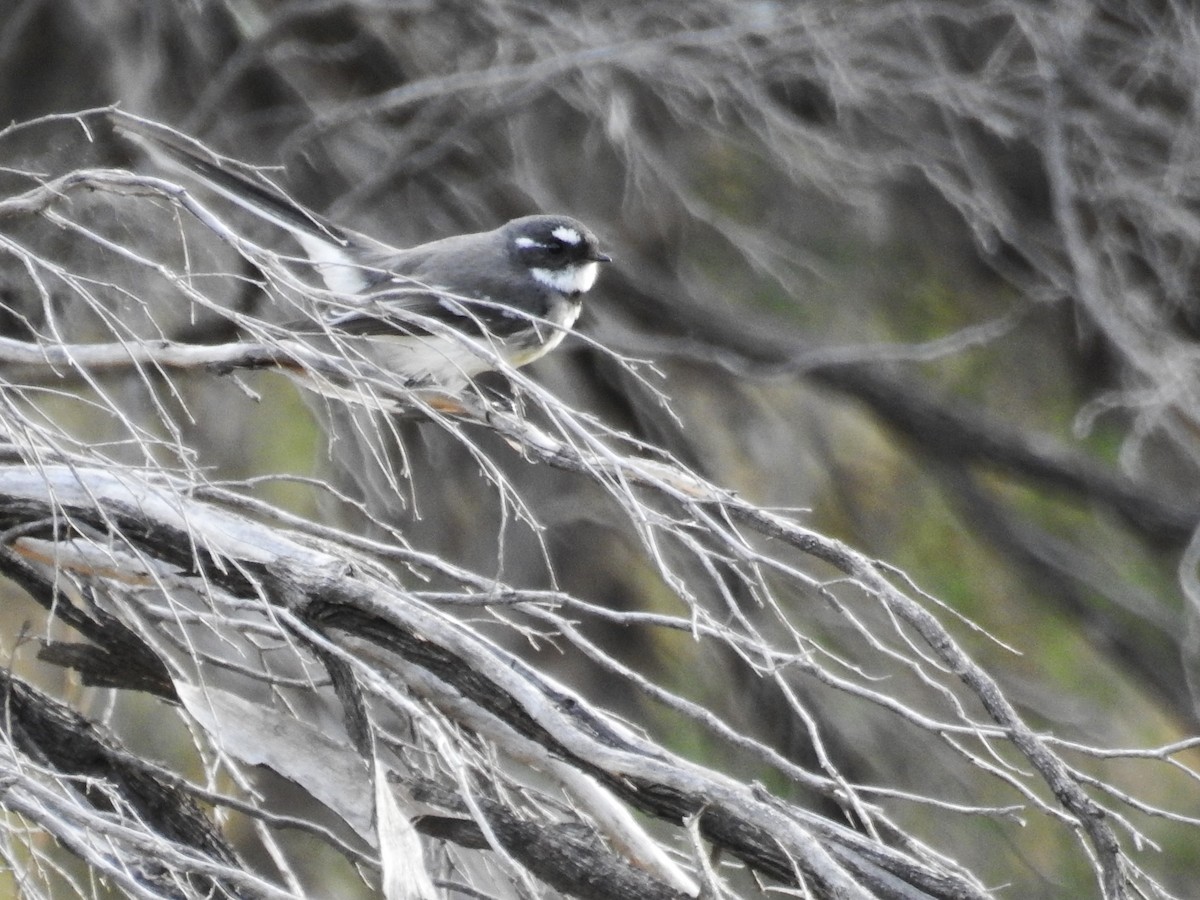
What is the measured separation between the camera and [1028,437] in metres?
7.90

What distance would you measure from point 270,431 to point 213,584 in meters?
3.46

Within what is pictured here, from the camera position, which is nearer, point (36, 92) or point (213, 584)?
point (213, 584)

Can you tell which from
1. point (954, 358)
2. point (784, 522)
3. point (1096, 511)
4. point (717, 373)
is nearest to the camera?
point (784, 522)

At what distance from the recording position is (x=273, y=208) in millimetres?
4594

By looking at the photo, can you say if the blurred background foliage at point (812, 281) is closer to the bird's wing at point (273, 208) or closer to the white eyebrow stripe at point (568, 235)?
the bird's wing at point (273, 208)

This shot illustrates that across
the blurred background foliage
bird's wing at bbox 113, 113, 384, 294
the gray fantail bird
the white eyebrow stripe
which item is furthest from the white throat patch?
the blurred background foliage

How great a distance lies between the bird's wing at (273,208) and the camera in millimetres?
3846

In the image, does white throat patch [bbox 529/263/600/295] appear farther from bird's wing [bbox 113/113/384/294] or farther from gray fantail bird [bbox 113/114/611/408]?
bird's wing [bbox 113/113/384/294]

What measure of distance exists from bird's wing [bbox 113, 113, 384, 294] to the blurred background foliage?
432mm

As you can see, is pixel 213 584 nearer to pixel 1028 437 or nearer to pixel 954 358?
pixel 1028 437

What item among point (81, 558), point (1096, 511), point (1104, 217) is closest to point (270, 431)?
point (81, 558)

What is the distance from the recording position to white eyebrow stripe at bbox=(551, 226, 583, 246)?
5211 mm

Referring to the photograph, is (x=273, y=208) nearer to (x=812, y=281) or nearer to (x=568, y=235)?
(x=568, y=235)

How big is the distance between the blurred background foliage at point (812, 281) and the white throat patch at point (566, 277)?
26.3 inches
